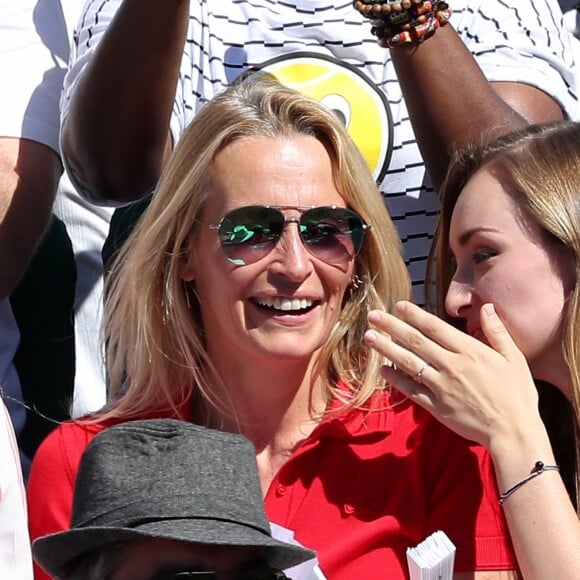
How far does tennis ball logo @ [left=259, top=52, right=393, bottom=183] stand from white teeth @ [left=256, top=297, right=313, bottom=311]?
0.48m

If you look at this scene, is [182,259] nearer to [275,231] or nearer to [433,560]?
[275,231]

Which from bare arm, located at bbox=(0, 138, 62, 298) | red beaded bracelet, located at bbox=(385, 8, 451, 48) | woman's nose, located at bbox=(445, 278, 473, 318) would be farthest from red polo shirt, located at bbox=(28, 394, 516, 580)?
red beaded bracelet, located at bbox=(385, 8, 451, 48)

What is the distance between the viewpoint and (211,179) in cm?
280

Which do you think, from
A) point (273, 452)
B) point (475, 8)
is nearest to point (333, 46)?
point (475, 8)

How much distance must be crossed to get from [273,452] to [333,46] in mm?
954

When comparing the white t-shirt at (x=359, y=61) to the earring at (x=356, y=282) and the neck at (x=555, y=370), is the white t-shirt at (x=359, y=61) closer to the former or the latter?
the earring at (x=356, y=282)

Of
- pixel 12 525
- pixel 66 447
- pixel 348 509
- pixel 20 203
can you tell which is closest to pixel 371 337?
pixel 348 509

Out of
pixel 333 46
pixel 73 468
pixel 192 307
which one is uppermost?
pixel 333 46

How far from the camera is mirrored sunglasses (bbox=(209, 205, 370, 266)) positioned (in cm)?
266

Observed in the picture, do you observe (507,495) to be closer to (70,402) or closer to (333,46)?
(333,46)

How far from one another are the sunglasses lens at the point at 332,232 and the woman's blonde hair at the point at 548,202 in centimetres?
22

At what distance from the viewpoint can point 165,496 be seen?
1861 mm

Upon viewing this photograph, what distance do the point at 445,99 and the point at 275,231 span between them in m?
0.48

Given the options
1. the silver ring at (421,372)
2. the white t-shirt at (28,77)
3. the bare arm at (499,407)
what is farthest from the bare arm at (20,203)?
the silver ring at (421,372)
